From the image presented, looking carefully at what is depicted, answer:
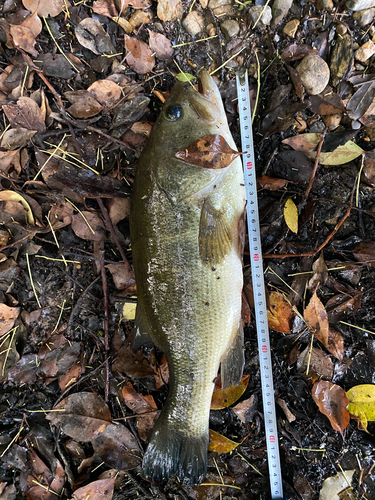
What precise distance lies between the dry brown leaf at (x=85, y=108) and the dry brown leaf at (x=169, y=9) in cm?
76

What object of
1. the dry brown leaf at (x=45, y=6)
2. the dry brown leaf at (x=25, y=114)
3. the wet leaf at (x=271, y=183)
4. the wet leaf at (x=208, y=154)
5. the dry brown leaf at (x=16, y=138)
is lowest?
the wet leaf at (x=271, y=183)

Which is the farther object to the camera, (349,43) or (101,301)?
(101,301)

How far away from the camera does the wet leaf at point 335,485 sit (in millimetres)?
2015

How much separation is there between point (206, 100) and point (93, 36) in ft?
3.52

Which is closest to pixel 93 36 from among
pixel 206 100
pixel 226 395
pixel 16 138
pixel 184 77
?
pixel 184 77

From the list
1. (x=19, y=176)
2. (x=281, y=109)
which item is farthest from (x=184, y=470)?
(x=281, y=109)

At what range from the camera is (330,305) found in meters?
2.10

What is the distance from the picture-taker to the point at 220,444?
209 centimetres

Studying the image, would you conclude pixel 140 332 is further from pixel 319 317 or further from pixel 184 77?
pixel 184 77

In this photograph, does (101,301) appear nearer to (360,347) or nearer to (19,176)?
(19,176)

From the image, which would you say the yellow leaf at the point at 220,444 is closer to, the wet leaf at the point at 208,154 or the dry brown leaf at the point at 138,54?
the wet leaf at the point at 208,154

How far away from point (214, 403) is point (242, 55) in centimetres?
247

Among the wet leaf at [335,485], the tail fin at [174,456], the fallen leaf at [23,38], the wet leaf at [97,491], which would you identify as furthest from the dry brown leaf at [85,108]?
the wet leaf at [335,485]

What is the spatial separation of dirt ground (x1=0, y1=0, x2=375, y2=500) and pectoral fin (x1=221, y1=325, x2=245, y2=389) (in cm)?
26
